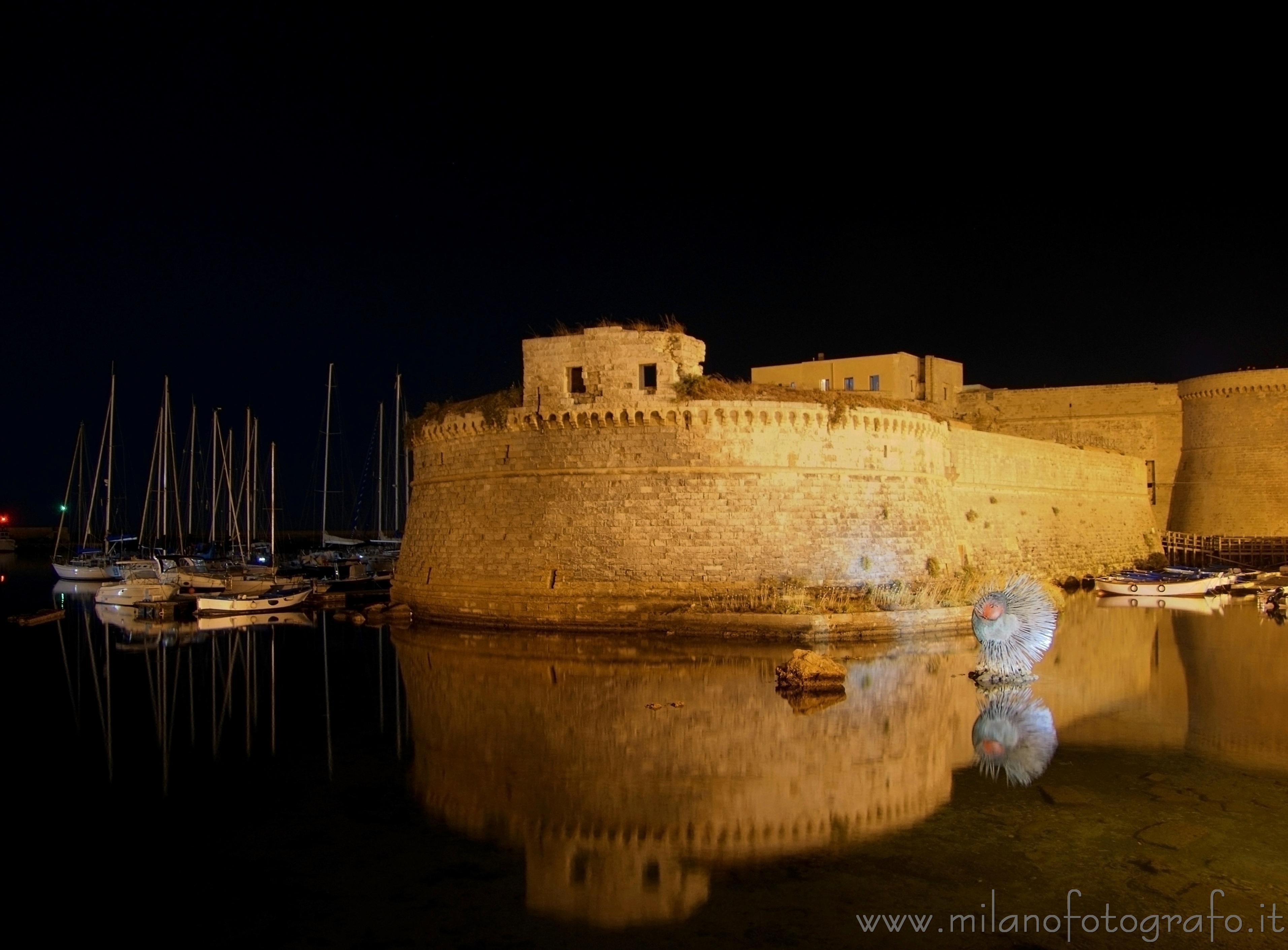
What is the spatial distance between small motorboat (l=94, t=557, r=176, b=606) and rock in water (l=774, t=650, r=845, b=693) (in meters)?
17.7

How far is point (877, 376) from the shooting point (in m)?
34.2

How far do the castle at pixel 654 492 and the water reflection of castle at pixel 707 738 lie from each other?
166cm

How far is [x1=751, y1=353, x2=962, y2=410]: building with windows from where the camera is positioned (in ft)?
112

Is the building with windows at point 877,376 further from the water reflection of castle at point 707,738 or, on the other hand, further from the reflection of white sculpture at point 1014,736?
the reflection of white sculpture at point 1014,736

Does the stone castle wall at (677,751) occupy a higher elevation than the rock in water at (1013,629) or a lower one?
lower

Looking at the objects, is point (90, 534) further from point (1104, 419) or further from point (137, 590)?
point (1104, 419)

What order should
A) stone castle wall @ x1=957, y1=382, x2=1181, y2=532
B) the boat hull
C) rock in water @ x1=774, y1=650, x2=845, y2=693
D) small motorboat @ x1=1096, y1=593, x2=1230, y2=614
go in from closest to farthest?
rock in water @ x1=774, y1=650, x2=845, y2=693
small motorboat @ x1=1096, y1=593, x2=1230, y2=614
the boat hull
stone castle wall @ x1=957, y1=382, x2=1181, y2=532

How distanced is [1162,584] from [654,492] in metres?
→ 14.3

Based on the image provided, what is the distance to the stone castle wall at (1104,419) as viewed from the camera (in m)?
34.1

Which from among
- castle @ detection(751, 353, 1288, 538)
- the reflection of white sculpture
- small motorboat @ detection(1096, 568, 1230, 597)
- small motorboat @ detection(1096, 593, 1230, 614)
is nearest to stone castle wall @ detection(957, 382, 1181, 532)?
castle @ detection(751, 353, 1288, 538)

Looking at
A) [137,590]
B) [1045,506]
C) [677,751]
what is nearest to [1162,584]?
[1045,506]

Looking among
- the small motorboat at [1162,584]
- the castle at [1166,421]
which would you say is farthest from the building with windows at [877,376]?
the small motorboat at [1162,584]

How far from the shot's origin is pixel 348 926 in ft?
19.6

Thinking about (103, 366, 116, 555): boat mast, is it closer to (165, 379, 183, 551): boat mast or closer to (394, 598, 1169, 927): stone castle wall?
(165, 379, 183, 551): boat mast
